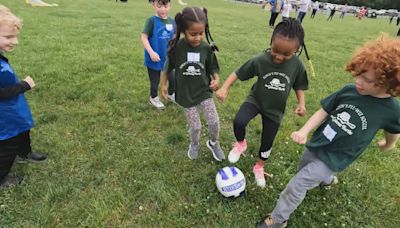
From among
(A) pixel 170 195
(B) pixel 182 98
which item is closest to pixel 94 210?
(A) pixel 170 195

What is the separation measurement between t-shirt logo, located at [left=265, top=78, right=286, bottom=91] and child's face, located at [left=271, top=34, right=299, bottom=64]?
223mm

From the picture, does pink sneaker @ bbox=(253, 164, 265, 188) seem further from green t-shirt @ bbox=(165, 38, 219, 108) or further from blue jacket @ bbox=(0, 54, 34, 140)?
blue jacket @ bbox=(0, 54, 34, 140)

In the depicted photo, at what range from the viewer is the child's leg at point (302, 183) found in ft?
8.93

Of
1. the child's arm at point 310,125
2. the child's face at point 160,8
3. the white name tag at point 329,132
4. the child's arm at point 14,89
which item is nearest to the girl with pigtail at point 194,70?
the child's face at point 160,8

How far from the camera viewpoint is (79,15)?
Result: 1389 cm

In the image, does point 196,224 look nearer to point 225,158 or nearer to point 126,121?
point 225,158

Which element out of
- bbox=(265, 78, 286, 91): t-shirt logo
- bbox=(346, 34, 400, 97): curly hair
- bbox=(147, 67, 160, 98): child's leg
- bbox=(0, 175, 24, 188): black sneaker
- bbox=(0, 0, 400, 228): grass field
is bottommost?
bbox=(0, 0, 400, 228): grass field

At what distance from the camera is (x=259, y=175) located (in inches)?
141

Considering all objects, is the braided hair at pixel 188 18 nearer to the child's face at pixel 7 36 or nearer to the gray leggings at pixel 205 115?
the gray leggings at pixel 205 115

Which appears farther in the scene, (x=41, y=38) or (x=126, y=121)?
(x=41, y=38)

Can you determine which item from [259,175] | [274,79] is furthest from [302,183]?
[274,79]

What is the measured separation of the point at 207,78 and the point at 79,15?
39.8 feet

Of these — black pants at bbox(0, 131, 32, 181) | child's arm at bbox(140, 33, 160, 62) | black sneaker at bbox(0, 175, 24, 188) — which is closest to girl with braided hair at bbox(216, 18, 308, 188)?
child's arm at bbox(140, 33, 160, 62)

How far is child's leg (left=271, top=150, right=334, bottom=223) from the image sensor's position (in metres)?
2.72
